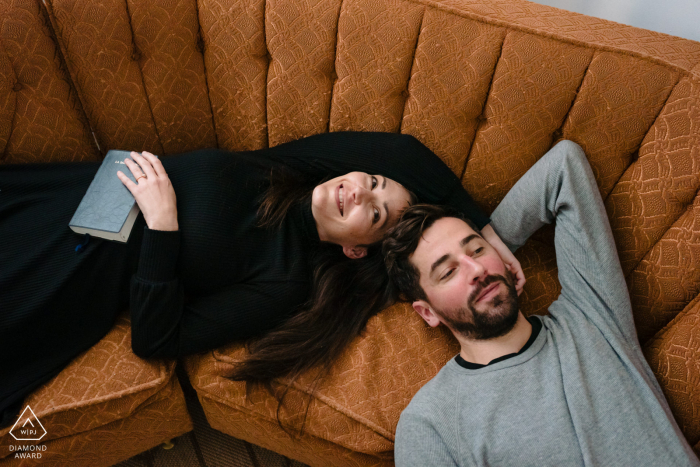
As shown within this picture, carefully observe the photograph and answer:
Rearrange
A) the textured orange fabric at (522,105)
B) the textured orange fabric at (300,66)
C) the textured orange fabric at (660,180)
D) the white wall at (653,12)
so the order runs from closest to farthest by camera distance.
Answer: the textured orange fabric at (660,180), the textured orange fabric at (522,105), the textured orange fabric at (300,66), the white wall at (653,12)

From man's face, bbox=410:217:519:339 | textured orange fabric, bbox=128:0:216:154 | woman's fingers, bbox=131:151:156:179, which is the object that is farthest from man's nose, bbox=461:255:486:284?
textured orange fabric, bbox=128:0:216:154

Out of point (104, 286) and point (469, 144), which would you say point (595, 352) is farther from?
point (104, 286)

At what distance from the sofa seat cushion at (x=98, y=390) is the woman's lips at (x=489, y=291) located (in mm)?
864

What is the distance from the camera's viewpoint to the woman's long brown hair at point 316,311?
1.18 meters

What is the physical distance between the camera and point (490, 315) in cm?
110

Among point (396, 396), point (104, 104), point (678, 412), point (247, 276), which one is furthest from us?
point (104, 104)

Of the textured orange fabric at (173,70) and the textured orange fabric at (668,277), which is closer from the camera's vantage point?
the textured orange fabric at (668,277)

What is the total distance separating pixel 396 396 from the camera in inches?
45.6

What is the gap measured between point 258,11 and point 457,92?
668mm

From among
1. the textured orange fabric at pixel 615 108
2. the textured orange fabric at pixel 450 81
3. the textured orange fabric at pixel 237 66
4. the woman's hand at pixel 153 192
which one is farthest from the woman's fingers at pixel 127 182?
the textured orange fabric at pixel 615 108

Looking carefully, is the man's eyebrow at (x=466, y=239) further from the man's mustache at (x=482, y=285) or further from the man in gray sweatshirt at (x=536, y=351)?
the man's mustache at (x=482, y=285)

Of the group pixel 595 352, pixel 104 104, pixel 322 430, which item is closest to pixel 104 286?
pixel 104 104

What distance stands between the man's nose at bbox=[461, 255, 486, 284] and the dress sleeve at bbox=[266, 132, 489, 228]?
0.80 ft

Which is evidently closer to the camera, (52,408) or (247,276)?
(52,408)
